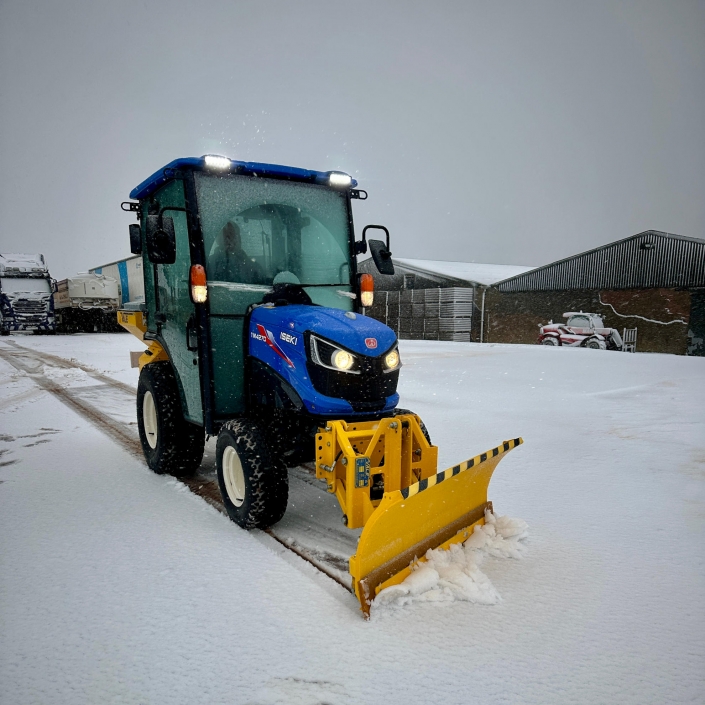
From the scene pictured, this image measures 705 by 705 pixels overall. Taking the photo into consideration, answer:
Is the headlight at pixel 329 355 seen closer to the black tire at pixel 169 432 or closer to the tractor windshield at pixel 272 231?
the tractor windshield at pixel 272 231

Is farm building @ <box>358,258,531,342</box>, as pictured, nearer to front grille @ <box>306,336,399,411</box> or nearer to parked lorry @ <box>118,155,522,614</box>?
parked lorry @ <box>118,155,522,614</box>

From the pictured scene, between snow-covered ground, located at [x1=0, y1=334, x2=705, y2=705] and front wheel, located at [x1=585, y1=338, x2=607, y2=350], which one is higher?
snow-covered ground, located at [x1=0, y1=334, x2=705, y2=705]

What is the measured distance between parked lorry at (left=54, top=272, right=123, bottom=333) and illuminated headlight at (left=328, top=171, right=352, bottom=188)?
22.7 metres

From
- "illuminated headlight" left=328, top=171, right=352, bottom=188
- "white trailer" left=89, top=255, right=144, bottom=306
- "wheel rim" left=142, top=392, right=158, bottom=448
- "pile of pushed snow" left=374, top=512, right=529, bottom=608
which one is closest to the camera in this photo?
"pile of pushed snow" left=374, top=512, right=529, bottom=608

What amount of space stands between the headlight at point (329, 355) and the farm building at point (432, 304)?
2048 cm

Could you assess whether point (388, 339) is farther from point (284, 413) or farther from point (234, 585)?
point (234, 585)

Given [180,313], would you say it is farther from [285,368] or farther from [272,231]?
[285,368]

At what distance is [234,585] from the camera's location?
98.1 inches

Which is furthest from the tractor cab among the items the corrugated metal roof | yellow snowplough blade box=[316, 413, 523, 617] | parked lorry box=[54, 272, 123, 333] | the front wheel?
parked lorry box=[54, 272, 123, 333]

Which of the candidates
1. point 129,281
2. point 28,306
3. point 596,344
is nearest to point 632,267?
point 596,344

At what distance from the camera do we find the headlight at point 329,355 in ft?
9.57

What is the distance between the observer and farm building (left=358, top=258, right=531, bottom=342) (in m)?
23.0

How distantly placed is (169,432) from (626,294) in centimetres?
1921

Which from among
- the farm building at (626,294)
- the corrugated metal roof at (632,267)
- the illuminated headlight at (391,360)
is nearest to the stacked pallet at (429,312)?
the farm building at (626,294)
